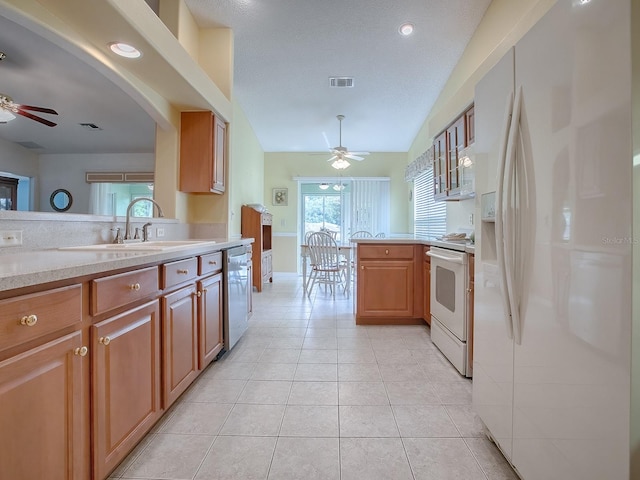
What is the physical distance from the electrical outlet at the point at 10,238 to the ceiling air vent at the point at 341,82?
11.7 ft

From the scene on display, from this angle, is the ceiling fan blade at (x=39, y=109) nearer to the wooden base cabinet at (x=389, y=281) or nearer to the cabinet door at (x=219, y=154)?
the cabinet door at (x=219, y=154)

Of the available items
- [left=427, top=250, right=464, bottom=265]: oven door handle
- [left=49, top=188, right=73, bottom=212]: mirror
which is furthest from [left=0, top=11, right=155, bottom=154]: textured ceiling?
[left=427, top=250, right=464, bottom=265]: oven door handle

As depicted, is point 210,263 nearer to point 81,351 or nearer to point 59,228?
point 59,228

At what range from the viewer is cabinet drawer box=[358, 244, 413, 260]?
3.25 meters

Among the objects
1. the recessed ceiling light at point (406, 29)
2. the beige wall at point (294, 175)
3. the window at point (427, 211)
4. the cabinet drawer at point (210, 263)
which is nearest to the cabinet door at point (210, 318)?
the cabinet drawer at point (210, 263)

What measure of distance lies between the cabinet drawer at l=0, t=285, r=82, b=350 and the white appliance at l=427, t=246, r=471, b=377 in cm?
209

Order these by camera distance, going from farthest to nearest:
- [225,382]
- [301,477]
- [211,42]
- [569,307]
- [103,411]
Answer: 1. [211,42]
2. [225,382]
3. [301,477]
4. [103,411]
5. [569,307]

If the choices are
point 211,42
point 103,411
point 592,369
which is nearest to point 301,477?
point 103,411

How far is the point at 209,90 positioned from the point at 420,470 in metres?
3.08

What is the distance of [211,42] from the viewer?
3.20 m

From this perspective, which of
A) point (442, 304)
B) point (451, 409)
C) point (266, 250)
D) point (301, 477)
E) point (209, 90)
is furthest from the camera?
point (266, 250)

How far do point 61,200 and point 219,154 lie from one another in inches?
58.0

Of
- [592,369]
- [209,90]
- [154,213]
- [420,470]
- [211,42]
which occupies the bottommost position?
[420,470]

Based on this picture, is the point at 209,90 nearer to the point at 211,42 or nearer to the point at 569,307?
the point at 211,42
